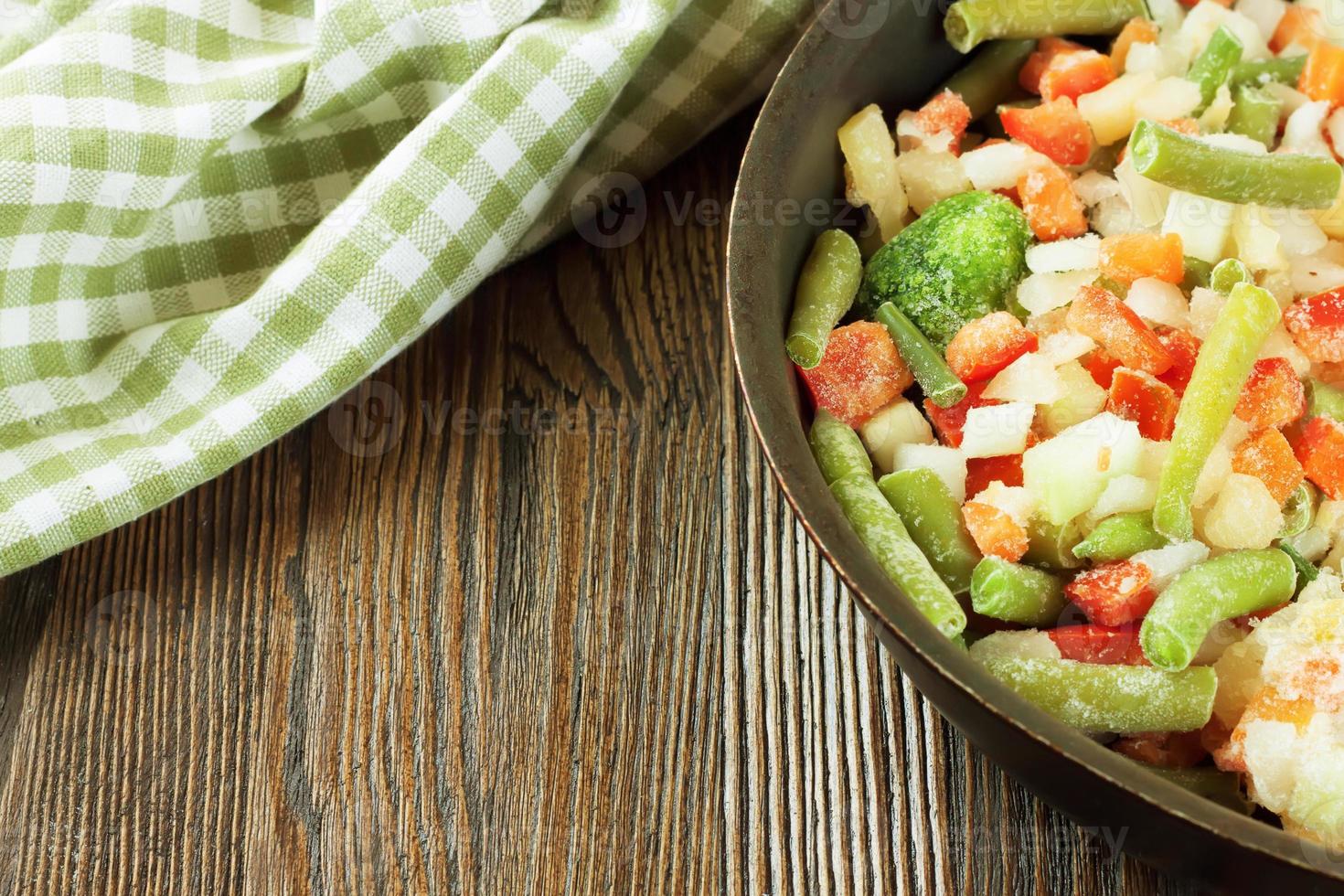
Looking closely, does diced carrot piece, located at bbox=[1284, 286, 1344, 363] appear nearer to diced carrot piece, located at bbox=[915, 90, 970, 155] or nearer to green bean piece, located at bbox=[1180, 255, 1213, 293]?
green bean piece, located at bbox=[1180, 255, 1213, 293]

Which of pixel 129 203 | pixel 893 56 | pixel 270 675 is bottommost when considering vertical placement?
pixel 270 675

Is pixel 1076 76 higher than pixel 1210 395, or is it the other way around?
pixel 1076 76

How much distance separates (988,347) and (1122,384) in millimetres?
208

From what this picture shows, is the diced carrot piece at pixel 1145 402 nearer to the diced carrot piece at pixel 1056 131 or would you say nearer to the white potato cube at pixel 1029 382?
the white potato cube at pixel 1029 382

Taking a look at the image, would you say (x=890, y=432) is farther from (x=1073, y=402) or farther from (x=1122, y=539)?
(x=1122, y=539)

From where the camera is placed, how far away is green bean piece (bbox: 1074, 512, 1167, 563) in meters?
1.70

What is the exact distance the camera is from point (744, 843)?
197cm

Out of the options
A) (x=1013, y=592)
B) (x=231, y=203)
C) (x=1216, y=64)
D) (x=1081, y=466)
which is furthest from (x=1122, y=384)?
(x=231, y=203)

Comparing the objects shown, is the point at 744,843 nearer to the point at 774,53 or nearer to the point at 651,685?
the point at 651,685

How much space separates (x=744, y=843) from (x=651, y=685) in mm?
321

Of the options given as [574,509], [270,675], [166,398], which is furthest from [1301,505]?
[166,398]

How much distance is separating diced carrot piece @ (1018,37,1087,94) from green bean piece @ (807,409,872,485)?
2.91ft

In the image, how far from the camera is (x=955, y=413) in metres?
1.88

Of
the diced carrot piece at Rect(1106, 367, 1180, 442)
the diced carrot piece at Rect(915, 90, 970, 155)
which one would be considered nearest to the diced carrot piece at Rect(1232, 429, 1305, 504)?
the diced carrot piece at Rect(1106, 367, 1180, 442)
